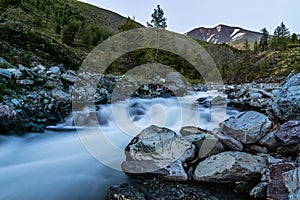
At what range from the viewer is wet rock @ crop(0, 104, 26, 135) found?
585 cm

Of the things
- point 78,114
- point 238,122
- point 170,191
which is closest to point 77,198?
point 170,191

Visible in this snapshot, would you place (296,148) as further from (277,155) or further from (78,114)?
(78,114)

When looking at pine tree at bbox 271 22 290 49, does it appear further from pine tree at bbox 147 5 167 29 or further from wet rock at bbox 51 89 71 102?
wet rock at bbox 51 89 71 102

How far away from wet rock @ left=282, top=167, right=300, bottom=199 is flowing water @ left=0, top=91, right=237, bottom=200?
259cm

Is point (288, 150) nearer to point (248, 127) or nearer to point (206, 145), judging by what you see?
point (248, 127)

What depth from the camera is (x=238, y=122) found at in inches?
213

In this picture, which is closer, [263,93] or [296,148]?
[296,148]

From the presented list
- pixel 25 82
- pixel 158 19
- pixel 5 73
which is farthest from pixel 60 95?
pixel 158 19

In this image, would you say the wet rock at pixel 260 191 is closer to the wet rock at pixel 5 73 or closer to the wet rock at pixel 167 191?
the wet rock at pixel 167 191

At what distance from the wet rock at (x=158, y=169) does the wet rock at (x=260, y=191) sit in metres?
1.06

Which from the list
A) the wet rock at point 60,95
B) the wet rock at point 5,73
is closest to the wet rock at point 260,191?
the wet rock at point 60,95

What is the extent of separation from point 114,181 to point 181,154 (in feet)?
4.42

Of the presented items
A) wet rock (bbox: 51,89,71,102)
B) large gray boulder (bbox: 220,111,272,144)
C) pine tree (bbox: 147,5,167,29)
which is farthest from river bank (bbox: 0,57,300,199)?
pine tree (bbox: 147,5,167,29)

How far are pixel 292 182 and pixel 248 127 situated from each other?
6.39ft
